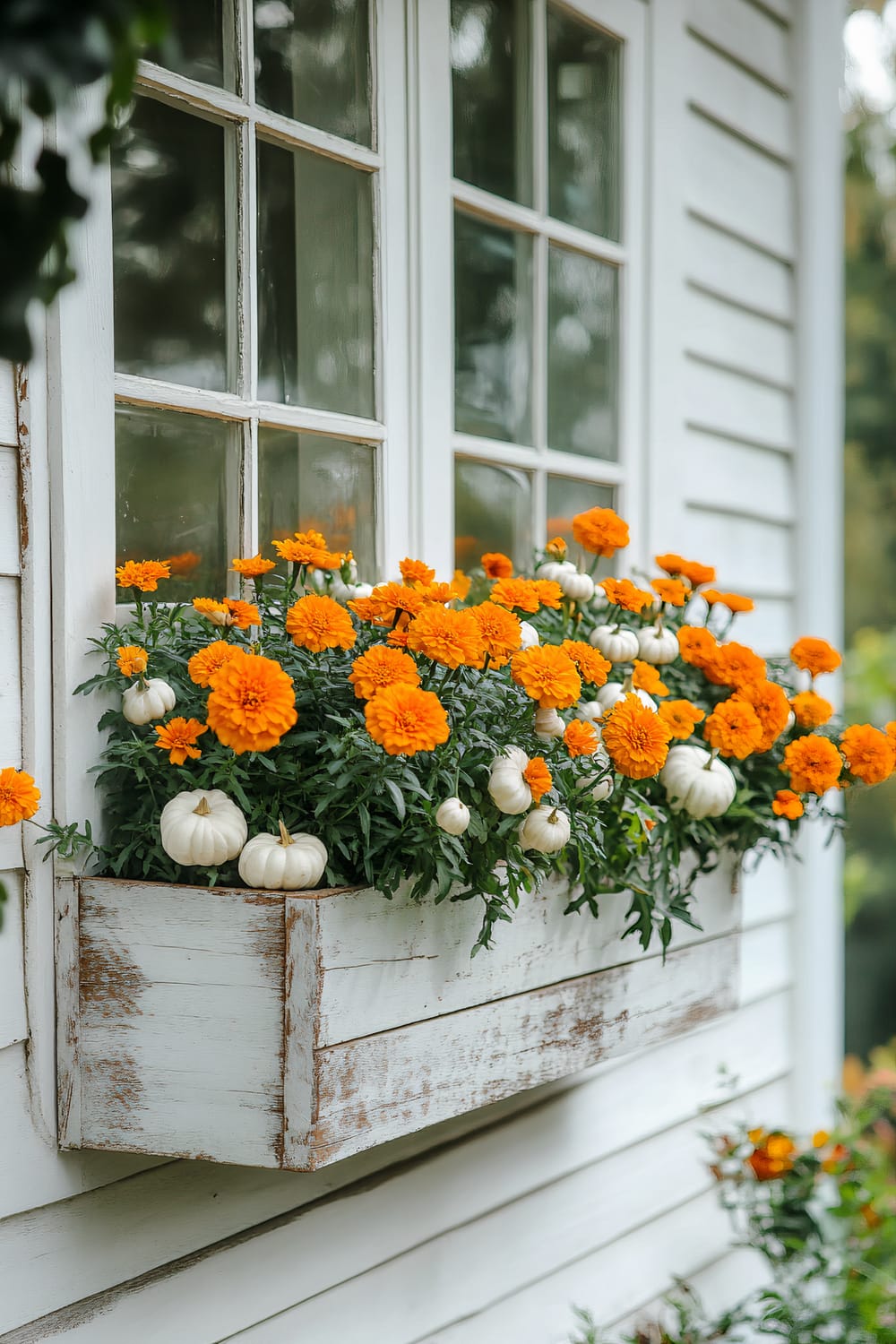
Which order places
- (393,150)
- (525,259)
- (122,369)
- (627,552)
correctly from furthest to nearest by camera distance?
(627,552)
(525,259)
(393,150)
(122,369)

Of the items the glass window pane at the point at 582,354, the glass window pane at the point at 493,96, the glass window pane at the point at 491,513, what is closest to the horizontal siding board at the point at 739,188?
the glass window pane at the point at 582,354

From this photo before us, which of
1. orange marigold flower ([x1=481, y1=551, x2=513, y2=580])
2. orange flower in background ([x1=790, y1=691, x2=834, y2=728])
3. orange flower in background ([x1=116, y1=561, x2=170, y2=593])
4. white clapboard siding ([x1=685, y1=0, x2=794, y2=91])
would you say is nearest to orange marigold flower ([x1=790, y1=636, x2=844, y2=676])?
orange flower in background ([x1=790, y1=691, x2=834, y2=728])

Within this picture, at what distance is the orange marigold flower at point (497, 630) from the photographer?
3.64 feet

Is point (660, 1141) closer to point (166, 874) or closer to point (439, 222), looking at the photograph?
point (166, 874)

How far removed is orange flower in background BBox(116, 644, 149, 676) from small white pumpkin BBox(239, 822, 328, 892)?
20 centimetres

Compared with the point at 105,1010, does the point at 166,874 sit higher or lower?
higher

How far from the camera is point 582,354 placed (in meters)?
1.91

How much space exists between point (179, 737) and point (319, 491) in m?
0.49

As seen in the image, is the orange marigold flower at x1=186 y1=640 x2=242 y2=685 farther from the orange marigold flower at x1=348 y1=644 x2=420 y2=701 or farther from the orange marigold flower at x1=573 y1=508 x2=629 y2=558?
the orange marigold flower at x1=573 y1=508 x2=629 y2=558

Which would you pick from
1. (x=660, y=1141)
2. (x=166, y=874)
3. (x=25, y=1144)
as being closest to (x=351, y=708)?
(x=166, y=874)

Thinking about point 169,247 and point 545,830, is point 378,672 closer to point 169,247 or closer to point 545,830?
point 545,830

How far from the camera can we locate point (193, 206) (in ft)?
4.23

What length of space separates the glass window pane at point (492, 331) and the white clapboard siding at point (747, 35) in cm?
74

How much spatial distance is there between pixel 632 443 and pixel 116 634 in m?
1.13
